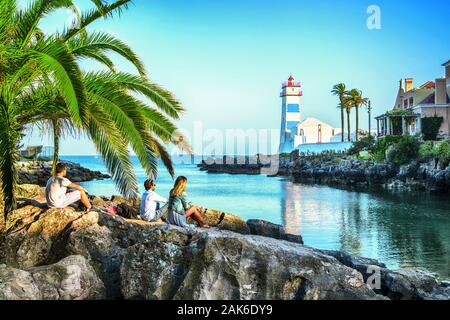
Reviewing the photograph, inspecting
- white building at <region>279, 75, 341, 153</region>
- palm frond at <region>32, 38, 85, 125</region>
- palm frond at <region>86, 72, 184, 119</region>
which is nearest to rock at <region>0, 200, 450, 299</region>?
palm frond at <region>32, 38, 85, 125</region>

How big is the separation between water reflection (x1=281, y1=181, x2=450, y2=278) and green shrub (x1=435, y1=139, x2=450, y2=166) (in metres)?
4.62

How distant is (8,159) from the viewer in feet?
28.7

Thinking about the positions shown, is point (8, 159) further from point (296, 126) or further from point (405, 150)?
point (296, 126)

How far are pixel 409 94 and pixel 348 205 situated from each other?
36891 millimetres

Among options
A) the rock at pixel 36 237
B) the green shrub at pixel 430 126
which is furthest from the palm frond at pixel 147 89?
the green shrub at pixel 430 126

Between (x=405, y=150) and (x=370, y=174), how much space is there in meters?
5.73

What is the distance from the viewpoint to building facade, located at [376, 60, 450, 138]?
60.8m

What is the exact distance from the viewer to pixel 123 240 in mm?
9453

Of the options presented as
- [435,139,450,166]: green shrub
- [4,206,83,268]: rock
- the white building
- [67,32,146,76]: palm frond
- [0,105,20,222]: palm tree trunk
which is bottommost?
[4,206,83,268]: rock

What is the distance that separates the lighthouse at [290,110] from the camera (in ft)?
342

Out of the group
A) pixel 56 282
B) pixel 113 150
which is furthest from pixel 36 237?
pixel 113 150

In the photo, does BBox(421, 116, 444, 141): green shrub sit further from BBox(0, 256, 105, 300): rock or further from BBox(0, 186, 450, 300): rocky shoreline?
BBox(0, 256, 105, 300): rock
